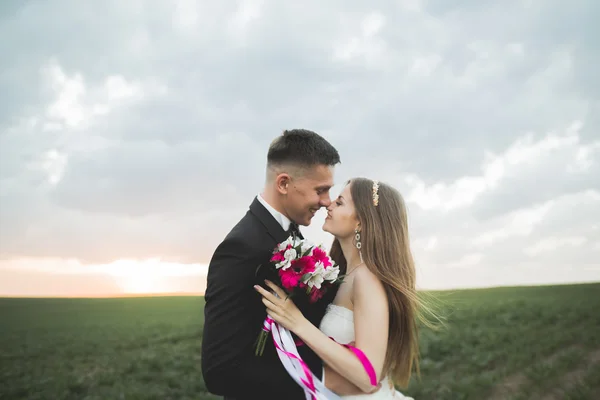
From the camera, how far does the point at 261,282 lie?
3.78 metres

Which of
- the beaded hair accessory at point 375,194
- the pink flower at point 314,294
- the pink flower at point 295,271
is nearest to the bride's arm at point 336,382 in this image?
the pink flower at point 314,294

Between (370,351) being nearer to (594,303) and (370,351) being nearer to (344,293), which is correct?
(344,293)

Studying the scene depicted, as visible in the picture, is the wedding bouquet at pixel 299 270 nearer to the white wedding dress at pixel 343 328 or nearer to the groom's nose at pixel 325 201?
the white wedding dress at pixel 343 328

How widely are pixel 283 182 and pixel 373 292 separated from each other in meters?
1.24

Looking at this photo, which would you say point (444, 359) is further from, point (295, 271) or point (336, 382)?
point (295, 271)

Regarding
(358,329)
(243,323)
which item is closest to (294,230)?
(358,329)

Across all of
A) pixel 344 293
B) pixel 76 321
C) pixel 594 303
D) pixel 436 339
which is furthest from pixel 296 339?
pixel 76 321

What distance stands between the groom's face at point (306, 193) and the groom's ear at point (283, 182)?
0.10 ft

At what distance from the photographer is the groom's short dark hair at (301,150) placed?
4508mm

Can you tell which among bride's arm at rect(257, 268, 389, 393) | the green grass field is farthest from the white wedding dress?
the green grass field

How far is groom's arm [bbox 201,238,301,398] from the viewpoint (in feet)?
11.8

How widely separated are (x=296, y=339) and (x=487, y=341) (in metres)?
9.68

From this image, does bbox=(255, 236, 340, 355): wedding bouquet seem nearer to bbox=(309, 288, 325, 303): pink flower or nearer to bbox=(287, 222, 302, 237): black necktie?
bbox=(309, 288, 325, 303): pink flower

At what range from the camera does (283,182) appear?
4430mm
